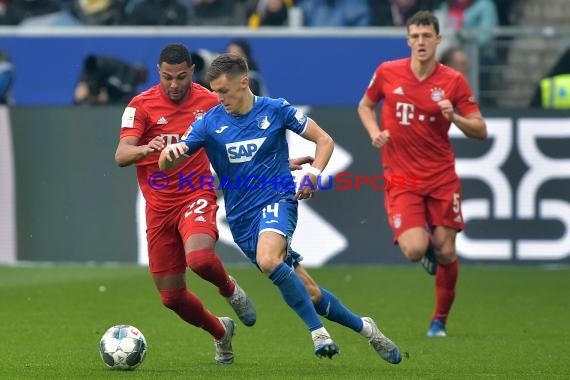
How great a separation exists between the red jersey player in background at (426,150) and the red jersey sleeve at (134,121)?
2.36 meters

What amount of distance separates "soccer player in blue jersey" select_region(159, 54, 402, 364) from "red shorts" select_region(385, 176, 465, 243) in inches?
95.2

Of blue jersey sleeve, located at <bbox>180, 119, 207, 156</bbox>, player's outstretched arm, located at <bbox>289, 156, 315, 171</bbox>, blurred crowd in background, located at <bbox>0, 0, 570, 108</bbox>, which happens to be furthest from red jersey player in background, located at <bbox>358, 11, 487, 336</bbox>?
blurred crowd in background, located at <bbox>0, 0, 570, 108</bbox>

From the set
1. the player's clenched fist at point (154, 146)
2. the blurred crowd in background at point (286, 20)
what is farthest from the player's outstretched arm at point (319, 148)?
the blurred crowd in background at point (286, 20)

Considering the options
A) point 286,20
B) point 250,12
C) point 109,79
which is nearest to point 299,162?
point 109,79

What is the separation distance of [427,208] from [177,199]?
284cm

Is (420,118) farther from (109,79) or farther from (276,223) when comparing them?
(109,79)

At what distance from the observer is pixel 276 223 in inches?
358

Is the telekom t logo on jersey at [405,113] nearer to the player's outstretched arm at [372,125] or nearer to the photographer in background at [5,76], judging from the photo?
the player's outstretched arm at [372,125]

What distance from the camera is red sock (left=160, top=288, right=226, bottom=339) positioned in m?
9.77

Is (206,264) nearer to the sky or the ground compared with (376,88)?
nearer to the ground

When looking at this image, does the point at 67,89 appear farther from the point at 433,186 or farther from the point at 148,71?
the point at 433,186

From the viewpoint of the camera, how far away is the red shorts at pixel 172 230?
9.80m

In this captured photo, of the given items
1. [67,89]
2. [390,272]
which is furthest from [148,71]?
[390,272]

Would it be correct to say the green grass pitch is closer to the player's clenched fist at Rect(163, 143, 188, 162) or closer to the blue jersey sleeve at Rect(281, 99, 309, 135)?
the player's clenched fist at Rect(163, 143, 188, 162)
